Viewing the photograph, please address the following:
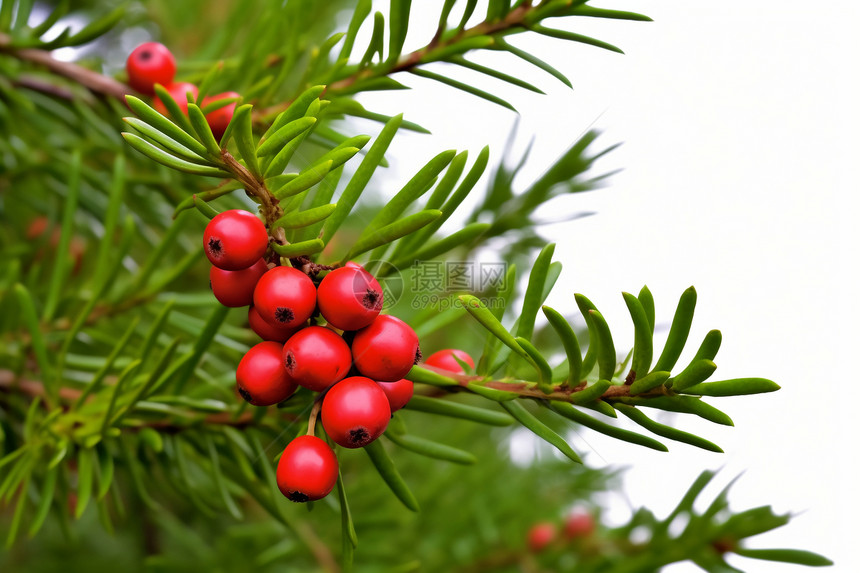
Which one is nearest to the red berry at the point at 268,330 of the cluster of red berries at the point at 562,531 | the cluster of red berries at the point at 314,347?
the cluster of red berries at the point at 314,347

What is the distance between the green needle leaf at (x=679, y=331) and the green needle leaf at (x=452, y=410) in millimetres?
197

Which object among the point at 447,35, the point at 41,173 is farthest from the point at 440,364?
the point at 41,173

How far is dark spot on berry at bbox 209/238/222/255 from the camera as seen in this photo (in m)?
0.52

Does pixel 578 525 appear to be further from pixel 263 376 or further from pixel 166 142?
pixel 166 142

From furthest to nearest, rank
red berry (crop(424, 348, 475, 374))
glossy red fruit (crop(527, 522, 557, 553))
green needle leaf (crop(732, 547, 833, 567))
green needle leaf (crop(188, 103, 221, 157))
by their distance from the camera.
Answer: glossy red fruit (crop(527, 522, 557, 553)) → green needle leaf (crop(732, 547, 833, 567)) → red berry (crop(424, 348, 475, 374)) → green needle leaf (crop(188, 103, 221, 157))

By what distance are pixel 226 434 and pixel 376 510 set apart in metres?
0.56

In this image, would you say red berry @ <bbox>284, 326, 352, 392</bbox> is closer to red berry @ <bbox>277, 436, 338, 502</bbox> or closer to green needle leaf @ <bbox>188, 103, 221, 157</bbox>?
red berry @ <bbox>277, 436, 338, 502</bbox>

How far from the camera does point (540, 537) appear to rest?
1555 mm

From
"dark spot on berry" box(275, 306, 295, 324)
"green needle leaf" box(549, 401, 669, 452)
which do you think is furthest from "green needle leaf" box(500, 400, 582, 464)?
"dark spot on berry" box(275, 306, 295, 324)

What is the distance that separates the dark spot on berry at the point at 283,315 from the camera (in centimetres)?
54

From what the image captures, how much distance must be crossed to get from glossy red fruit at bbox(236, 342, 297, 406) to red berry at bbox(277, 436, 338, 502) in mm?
53

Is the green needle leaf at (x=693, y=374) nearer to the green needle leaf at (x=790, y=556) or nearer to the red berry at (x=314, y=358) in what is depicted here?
the red berry at (x=314, y=358)

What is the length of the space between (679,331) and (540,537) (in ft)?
3.79

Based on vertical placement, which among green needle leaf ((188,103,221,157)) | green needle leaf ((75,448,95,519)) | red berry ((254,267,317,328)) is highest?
green needle leaf ((188,103,221,157))
